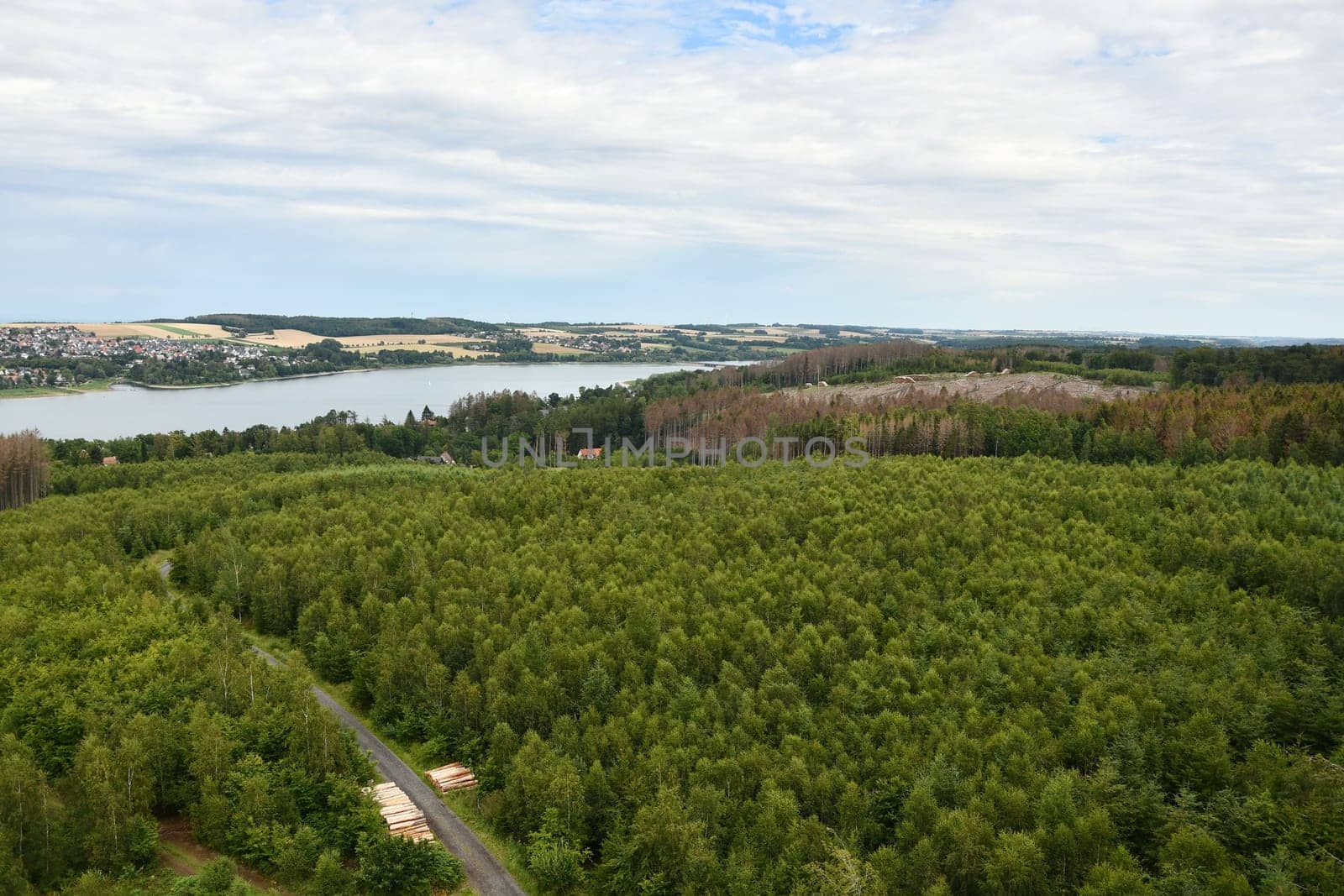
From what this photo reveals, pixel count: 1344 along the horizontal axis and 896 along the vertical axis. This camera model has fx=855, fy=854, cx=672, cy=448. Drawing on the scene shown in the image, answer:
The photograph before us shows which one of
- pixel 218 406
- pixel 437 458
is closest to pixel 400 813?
pixel 437 458

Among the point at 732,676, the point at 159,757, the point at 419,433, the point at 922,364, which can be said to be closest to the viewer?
the point at 159,757

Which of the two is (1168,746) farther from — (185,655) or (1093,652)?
(185,655)

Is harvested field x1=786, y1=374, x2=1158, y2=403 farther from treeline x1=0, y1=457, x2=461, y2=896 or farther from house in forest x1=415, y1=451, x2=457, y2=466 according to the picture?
treeline x1=0, y1=457, x2=461, y2=896

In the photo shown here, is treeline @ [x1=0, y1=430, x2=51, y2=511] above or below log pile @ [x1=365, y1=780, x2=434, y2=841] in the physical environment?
above

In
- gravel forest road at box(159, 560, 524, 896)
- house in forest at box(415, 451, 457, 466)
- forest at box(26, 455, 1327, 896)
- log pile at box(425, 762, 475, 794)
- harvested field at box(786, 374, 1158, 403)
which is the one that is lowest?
gravel forest road at box(159, 560, 524, 896)

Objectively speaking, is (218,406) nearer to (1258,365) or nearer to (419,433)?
(419,433)

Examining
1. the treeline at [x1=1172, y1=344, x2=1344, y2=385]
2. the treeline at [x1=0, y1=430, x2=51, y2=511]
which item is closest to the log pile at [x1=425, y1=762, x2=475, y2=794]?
the treeline at [x1=0, y1=430, x2=51, y2=511]

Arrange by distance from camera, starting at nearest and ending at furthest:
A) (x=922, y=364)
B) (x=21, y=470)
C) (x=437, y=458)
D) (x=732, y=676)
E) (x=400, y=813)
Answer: (x=400, y=813) < (x=732, y=676) < (x=21, y=470) < (x=437, y=458) < (x=922, y=364)

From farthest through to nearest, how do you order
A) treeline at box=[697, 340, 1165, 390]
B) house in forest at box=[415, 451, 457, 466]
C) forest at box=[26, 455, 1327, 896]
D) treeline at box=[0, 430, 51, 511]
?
treeline at box=[697, 340, 1165, 390] < house in forest at box=[415, 451, 457, 466] < treeline at box=[0, 430, 51, 511] < forest at box=[26, 455, 1327, 896]
